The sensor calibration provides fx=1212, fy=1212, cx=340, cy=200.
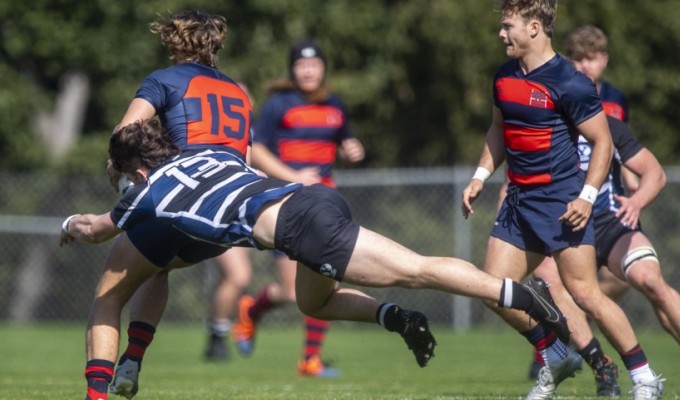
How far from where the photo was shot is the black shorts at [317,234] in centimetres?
547

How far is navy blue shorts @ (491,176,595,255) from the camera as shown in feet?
21.1

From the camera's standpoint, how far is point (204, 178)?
5.64 metres

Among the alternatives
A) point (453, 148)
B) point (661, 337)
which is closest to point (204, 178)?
point (661, 337)

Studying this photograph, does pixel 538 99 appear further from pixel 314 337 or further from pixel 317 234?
pixel 314 337

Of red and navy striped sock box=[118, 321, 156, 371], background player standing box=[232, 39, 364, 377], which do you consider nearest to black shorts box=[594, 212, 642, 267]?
red and navy striped sock box=[118, 321, 156, 371]

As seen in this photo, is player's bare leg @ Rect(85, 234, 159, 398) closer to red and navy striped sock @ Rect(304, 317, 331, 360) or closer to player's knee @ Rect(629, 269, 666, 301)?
player's knee @ Rect(629, 269, 666, 301)

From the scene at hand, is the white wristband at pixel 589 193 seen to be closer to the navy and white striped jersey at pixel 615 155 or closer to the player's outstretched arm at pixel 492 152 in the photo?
the player's outstretched arm at pixel 492 152

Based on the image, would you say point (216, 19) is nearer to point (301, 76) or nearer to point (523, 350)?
point (301, 76)

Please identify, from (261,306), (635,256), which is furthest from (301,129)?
(635,256)

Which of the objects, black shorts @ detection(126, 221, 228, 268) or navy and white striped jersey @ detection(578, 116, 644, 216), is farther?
navy and white striped jersey @ detection(578, 116, 644, 216)

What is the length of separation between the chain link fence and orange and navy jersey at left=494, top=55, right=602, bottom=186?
868 cm

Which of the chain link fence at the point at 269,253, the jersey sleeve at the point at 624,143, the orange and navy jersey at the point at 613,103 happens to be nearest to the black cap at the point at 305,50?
the orange and navy jersey at the point at 613,103

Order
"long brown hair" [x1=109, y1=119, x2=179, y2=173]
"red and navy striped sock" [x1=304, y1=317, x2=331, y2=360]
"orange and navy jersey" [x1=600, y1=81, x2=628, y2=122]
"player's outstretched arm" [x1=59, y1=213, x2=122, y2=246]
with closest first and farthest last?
"long brown hair" [x1=109, y1=119, x2=179, y2=173] < "player's outstretched arm" [x1=59, y1=213, x2=122, y2=246] < "orange and navy jersey" [x1=600, y1=81, x2=628, y2=122] < "red and navy striped sock" [x1=304, y1=317, x2=331, y2=360]

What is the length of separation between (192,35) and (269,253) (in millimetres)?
10350
